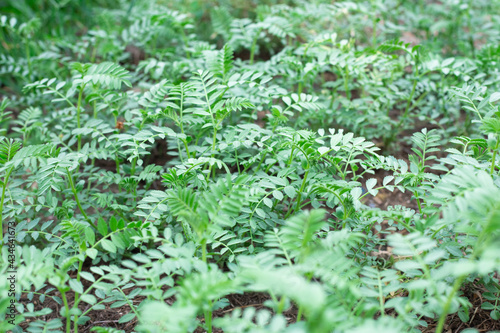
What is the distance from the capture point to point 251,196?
4.95ft

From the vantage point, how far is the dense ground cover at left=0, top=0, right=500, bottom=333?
1151 mm

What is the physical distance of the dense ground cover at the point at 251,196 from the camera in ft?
3.78

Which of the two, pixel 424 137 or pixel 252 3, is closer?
pixel 424 137

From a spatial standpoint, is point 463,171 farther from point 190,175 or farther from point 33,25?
point 33,25

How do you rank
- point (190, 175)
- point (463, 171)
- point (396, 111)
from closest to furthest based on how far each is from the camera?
1. point (463, 171)
2. point (190, 175)
3. point (396, 111)

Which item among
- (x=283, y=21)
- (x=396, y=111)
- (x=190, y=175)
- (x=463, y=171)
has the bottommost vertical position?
(x=396, y=111)

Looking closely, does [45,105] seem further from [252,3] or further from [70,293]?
[252,3]

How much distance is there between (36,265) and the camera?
123cm

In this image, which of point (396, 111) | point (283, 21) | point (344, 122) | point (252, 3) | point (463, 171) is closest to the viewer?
point (463, 171)

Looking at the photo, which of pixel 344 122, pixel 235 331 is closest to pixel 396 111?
pixel 344 122

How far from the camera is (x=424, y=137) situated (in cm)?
176

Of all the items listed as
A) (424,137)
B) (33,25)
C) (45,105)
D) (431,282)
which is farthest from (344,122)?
(33,25)

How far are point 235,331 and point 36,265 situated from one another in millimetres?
661

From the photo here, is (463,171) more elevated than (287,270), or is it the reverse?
(463,171)
